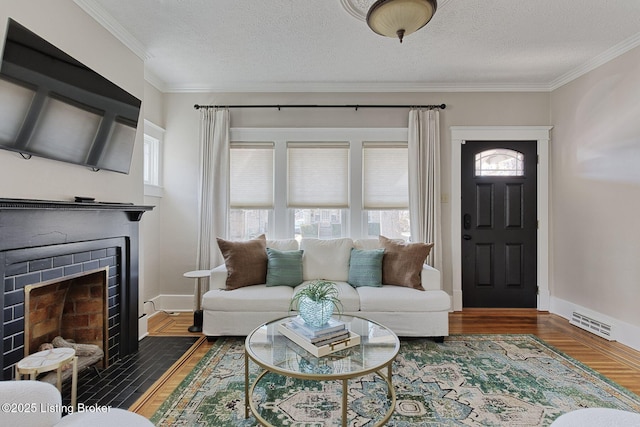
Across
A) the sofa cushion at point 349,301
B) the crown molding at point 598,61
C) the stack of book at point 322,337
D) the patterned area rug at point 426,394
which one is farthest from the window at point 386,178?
the stack of book at point 322,337

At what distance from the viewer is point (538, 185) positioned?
3.82m

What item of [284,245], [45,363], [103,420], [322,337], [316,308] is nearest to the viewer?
[103,420]

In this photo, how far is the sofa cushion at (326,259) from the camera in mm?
3328

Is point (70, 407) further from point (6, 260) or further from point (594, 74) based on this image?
point (594, 74)

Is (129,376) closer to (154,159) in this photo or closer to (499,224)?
(154,159)

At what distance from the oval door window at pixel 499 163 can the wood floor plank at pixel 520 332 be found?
1688 mm

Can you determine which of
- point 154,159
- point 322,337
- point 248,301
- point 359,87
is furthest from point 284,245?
point 359,87

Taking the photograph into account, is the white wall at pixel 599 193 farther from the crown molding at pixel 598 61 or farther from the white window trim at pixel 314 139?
the white window trim at pixel 314 139

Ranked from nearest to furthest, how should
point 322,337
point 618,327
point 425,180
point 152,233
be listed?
point 322,337 < point 618,327 < point 152,233 < point 425,180

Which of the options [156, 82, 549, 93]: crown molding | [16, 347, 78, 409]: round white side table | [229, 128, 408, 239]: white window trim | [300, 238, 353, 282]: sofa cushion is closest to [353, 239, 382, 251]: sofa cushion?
[300, 238, 353, 282]: sofa cushion

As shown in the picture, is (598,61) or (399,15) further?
(598,61)

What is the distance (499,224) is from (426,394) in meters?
2.58

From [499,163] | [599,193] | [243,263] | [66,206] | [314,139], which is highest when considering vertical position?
[314,139]

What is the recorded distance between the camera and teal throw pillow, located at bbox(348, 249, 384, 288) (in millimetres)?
3115
